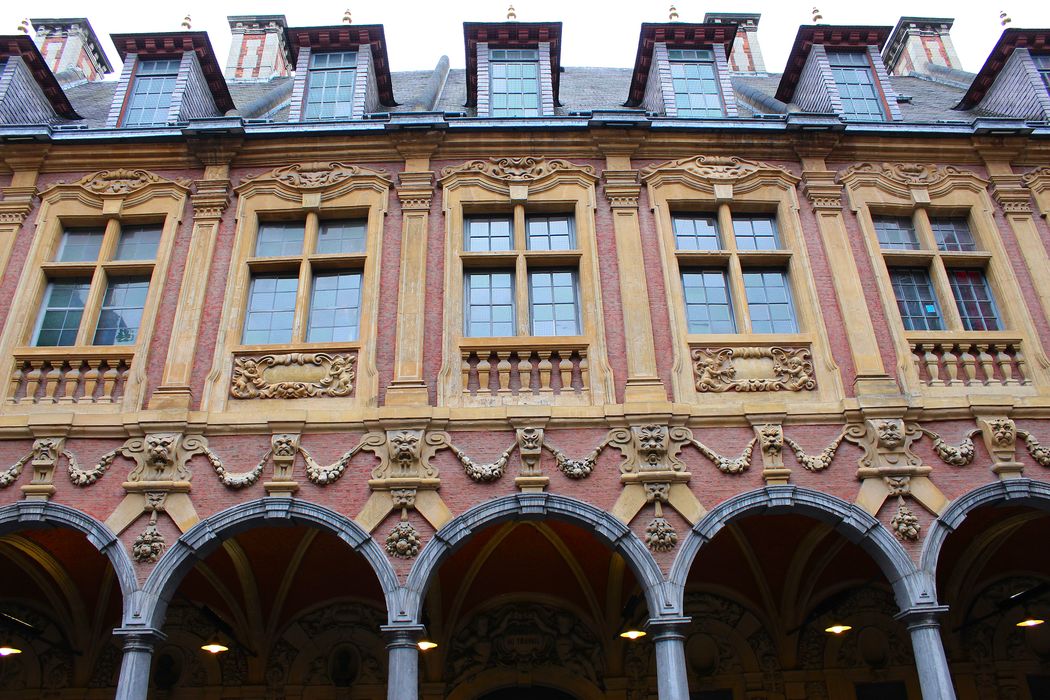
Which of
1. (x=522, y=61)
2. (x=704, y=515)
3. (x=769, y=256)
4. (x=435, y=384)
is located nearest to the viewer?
(x=704, y=515)

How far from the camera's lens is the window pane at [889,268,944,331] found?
8.92m

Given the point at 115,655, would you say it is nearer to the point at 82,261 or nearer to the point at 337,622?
the point at 337,622

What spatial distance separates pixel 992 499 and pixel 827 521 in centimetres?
169

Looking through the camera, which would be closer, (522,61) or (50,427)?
(50,427)

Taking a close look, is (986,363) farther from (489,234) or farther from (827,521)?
(489,234)

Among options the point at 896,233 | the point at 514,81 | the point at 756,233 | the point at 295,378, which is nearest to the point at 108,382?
the point at 295,378

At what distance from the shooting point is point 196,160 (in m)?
9.59

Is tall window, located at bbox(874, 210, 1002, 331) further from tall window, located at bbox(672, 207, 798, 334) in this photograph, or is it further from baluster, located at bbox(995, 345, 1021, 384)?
tall window, located at bbox(672, 207, 798, 334)

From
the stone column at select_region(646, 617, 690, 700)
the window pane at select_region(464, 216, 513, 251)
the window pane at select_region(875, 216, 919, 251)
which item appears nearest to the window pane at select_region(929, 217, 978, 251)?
the window pane at select_region(875, 216, 919, 251)

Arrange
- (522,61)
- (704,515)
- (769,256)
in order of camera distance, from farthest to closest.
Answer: (522,61), (769,256), (704,515)

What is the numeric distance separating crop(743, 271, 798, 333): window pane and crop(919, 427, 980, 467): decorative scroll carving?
1.94 meters

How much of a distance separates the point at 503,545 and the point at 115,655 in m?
5.12

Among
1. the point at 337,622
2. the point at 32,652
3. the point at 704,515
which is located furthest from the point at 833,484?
the point at 32,652

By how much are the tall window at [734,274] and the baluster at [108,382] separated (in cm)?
650
